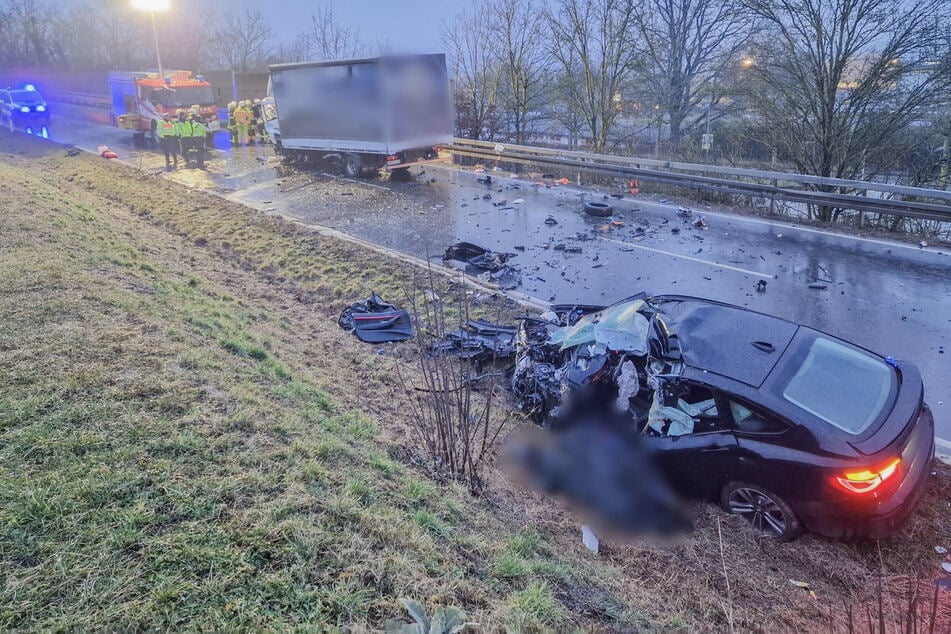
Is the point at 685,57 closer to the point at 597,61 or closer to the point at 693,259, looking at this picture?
the point at 597,61

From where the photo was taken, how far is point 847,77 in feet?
49.4

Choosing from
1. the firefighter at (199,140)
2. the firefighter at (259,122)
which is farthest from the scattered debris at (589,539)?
the firefighter at (259,122)

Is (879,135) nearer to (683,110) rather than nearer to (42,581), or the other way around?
(683,110)

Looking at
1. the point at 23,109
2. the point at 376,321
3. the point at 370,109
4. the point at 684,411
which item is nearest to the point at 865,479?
the point at 684,411

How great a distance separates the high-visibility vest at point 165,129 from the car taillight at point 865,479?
2160 cm

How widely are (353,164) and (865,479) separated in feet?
55.9

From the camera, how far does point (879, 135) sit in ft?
48.9

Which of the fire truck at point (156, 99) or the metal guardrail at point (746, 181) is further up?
the fire truck at point (156, 99)

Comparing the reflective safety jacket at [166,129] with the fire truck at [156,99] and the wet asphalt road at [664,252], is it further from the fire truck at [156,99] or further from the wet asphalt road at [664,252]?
the fire truck at [156,99]

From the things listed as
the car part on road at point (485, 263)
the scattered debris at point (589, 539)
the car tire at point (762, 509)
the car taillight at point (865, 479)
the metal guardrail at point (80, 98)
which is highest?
the metal guardrail at point (80, 98)

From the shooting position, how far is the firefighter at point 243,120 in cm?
2542

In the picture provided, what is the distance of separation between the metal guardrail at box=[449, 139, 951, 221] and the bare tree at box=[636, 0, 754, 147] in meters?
9.20

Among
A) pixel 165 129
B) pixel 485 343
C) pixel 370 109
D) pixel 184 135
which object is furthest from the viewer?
pixel 184 135

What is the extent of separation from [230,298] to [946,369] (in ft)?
28.8
